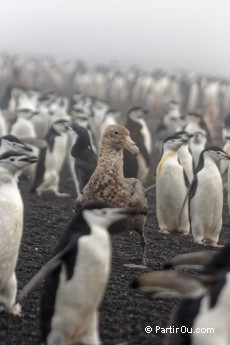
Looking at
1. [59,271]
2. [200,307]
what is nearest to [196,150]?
[59,271]

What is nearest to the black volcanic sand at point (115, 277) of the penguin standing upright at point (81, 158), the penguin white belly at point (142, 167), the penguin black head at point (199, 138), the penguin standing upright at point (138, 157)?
the penguin standing upright at point (81, 158)

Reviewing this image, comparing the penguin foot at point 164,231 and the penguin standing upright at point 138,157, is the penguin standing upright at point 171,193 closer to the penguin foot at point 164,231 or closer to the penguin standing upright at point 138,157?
the penguin foot at point 164,231

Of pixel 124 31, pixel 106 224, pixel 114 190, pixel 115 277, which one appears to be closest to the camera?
pixel 106 224

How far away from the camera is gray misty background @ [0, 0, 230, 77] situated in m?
48.6

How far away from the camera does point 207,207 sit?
7719mm

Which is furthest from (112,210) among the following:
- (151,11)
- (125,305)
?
(151,11)

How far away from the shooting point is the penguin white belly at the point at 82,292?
14.1 feet

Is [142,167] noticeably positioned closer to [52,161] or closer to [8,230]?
[52,161]

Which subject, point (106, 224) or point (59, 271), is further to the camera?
point (106, 224)

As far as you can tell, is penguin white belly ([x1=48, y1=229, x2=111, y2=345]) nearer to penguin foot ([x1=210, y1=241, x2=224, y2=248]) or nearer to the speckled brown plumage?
the speckled brown plumage

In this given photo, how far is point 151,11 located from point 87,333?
54128 millimetres

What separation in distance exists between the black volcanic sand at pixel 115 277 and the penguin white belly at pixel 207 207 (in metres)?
0.17

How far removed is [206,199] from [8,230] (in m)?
3.06

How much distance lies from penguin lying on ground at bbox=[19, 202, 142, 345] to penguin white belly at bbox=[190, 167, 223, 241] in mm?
3351
